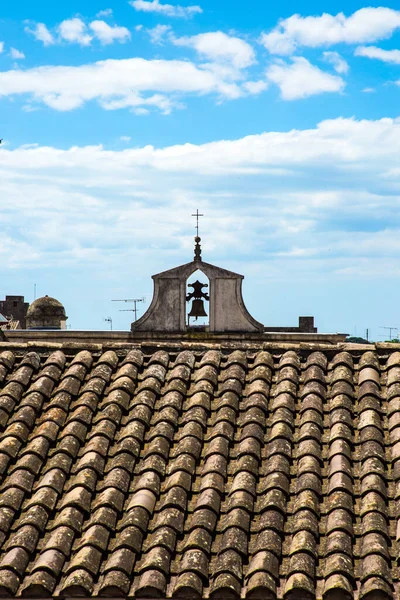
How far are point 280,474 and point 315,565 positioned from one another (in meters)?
0.99

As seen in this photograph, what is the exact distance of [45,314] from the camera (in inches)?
1945

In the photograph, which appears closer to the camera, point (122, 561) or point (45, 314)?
point (122, 561)

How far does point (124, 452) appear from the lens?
8164 millimetres

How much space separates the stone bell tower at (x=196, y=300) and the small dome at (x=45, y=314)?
18.6 meters

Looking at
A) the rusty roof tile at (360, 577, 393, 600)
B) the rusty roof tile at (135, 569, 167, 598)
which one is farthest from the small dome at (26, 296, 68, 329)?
the rusty roof tile at (360, 577, 393, 600)

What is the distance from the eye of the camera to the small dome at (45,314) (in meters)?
49.3

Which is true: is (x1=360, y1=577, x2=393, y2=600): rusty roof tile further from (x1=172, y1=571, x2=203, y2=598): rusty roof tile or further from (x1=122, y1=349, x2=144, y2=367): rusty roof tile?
(x1=122, y1=349, x2=144, y2=367): rusty roof tile

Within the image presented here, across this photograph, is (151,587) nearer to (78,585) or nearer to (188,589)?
(188,589)

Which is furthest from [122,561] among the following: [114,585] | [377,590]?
[377,590]

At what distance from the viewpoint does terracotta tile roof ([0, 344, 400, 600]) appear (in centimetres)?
682

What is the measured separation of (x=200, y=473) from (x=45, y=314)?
42.1 metres

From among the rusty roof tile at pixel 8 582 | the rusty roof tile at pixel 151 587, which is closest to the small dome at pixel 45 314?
the rusty roof tile at pixel 8 582

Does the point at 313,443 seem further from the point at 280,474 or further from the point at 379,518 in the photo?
the point at 379,518

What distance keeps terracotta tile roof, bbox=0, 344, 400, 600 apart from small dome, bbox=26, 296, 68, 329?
130 ft
